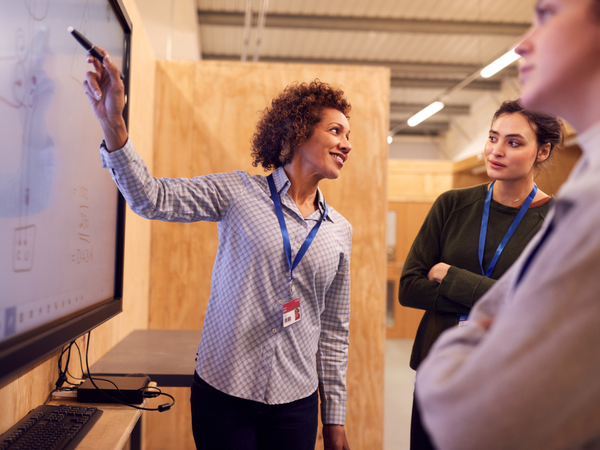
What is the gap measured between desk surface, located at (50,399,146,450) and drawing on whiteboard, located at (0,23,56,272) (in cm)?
47

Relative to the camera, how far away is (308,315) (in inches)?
57.1

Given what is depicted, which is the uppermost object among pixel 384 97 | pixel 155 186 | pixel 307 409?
pixel 384 97

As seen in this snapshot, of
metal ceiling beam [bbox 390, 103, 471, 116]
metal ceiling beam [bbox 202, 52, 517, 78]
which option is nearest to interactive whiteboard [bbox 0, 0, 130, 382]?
metal ceiling beam [bbox 202, 52, 517, 78]

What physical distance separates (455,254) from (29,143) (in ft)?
4.38

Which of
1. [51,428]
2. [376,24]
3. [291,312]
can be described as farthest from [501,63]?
[51,428]

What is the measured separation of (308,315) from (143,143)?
1662 millimetres

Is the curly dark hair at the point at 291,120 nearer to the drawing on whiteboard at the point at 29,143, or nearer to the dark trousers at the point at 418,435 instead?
the drawing on whiteboard at the point at 29,143

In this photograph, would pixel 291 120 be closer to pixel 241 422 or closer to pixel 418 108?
pixel 241 422

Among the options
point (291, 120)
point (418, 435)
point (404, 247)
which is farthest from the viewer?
point (404, 247)

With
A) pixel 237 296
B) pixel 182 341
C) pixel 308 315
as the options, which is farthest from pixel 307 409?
pixel 182 341

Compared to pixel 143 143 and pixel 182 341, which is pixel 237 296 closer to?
pixel 182 341

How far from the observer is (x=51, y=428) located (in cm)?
110

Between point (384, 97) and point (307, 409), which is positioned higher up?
point (384, 97)

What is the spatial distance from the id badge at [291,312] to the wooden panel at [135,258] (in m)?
0.78
